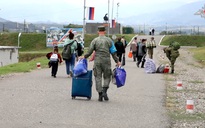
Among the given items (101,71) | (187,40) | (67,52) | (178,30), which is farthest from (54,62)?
(178,30)

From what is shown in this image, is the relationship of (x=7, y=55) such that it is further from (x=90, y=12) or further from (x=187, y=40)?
(x=187, y=40)

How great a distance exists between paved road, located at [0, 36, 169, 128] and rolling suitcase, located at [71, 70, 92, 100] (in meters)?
0.19

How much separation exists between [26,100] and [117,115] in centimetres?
294

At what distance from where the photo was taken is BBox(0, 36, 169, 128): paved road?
10.1 meters

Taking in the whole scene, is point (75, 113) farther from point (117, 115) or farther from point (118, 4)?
point (118, 4)

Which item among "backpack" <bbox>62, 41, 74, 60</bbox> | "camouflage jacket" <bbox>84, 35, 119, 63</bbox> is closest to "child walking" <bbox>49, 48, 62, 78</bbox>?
"backpack" <bbox>62, 41, 74, 60</bbox>

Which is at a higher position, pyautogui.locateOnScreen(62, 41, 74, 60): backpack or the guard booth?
pyautogui.locateOnScreen(62, 41, 74, 60): backpack

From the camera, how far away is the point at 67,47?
19.8 meters

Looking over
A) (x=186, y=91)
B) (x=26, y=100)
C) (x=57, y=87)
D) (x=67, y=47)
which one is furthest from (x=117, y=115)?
(x=67, y=47)

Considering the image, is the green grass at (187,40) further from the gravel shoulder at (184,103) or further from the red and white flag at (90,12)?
the gravel shoulder at (184,103)

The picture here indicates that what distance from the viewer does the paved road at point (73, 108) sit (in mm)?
10086

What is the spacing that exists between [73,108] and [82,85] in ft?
5.11

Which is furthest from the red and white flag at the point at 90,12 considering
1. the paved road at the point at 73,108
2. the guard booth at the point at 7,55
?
the paved road at the point at 73,108

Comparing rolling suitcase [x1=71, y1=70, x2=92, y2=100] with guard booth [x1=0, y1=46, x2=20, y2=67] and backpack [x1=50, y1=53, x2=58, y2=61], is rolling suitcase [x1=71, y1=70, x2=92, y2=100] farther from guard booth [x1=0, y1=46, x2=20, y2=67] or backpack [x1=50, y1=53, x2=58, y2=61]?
guard booth [x1=0, y1=46, x2=20, y2=67]
